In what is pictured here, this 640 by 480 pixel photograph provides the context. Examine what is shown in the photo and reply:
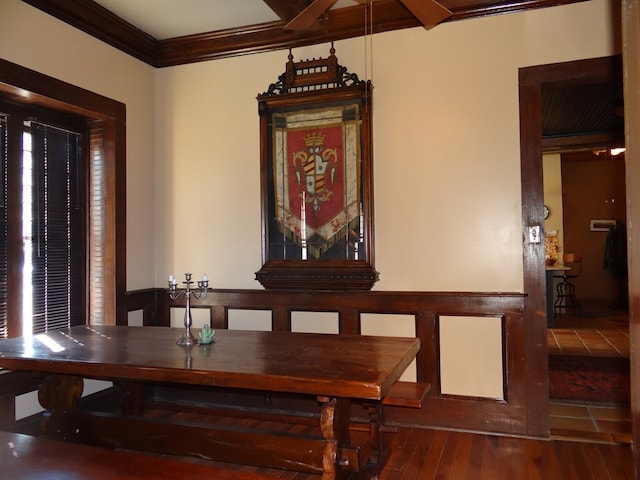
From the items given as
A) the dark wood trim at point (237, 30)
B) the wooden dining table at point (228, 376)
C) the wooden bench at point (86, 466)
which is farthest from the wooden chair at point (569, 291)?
the wooden bench at point (86, 466)

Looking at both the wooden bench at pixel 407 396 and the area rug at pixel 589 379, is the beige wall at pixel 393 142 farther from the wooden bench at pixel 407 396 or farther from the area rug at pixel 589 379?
the area rug at pixel 589 379

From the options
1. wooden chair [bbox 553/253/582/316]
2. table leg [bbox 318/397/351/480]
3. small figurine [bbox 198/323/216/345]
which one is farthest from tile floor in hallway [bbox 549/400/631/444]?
wooden chair [bbox 553/253/582/316]

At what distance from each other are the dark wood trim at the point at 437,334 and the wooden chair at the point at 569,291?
20.8 feet

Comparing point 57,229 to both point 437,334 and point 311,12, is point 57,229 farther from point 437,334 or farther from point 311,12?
point 437,334

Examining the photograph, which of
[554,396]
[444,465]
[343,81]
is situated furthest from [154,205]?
[554,396]

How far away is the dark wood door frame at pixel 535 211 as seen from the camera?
323 centimetres

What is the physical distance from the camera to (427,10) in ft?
9.13

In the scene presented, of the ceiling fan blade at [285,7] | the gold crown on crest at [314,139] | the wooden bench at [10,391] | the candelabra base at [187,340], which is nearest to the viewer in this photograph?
the candelabra base at [187,340]

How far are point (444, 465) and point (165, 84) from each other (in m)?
3.59

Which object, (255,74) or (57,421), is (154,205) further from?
(57,421)

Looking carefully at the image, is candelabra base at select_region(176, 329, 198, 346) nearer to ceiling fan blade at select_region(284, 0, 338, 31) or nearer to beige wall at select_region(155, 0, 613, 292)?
beige wall at select_region(155, 0, 613, 292)

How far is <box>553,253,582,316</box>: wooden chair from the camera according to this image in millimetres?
8945

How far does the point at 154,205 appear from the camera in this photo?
423 centimetres

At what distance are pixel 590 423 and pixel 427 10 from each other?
2.99 meters
